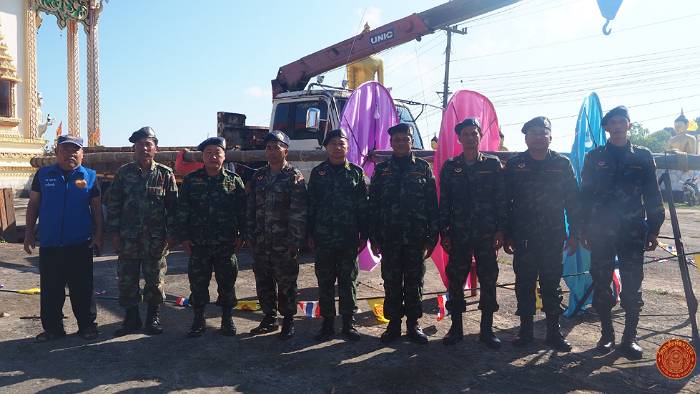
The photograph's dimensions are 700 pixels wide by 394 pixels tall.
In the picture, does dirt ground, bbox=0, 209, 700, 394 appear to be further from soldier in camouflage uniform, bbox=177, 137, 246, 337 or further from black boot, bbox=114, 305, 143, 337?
soldier in camouflage uniform, bbox=177, 137, 246, 337

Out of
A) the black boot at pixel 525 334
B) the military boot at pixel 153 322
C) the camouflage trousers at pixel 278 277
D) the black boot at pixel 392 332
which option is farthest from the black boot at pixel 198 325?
the black boot at pixel 525 334

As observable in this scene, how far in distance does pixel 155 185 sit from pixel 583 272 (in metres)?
4.32

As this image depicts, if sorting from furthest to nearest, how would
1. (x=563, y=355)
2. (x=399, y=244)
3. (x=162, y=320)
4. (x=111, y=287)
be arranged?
1. (x=111, y=287)
2. (x=162, y=320)
3. (x=399, y=244)
4. (x=563, y=355)

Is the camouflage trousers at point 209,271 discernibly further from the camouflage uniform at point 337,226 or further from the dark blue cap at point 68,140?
the dark blue cap at point 68,140

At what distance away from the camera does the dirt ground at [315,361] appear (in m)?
3.45

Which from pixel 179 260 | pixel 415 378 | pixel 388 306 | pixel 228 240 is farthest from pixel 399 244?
pixel 179 260

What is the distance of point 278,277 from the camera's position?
4488 millimetres

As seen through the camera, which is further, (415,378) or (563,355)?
(563,355)

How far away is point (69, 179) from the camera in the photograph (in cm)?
443

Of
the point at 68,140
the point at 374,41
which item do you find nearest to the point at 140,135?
the point at 68,140

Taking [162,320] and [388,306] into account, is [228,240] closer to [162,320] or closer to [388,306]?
[162,320]

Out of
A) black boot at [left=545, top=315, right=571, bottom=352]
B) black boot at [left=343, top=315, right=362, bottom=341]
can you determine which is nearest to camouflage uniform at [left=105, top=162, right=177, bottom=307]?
black boot at [left=343, top=315, right=362, bottom=341]

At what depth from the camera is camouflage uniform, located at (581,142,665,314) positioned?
13.3 feet

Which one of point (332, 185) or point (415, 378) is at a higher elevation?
point (332, 185)
